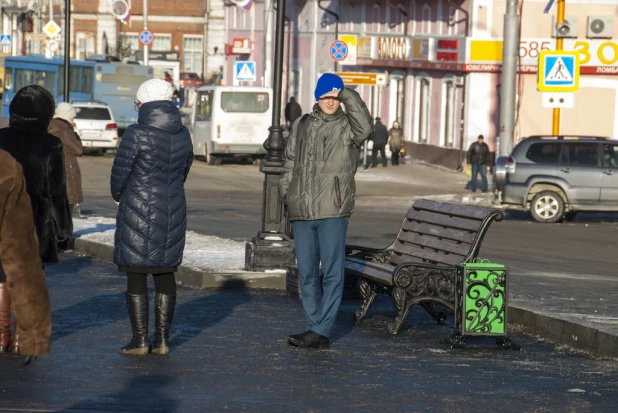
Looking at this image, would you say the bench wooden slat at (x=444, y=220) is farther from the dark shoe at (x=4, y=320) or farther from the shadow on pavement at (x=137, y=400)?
the dark shoe at (x=4, y=320)

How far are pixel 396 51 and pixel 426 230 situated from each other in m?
33.3

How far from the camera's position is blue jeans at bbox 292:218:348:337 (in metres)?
9.28

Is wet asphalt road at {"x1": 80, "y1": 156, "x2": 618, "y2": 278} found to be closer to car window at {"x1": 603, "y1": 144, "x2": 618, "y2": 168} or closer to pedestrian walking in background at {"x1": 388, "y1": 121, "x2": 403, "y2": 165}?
car window at {"x1": 603, "y1": 144, "x2": 618, "y2": 168}

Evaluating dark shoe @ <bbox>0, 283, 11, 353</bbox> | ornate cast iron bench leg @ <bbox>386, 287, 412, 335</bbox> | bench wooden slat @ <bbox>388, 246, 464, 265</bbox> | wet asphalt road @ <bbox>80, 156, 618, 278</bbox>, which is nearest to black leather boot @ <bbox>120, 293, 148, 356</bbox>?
dark shoe @ <bbox>0, 283, 11, 353</bbox>

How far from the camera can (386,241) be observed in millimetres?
18953

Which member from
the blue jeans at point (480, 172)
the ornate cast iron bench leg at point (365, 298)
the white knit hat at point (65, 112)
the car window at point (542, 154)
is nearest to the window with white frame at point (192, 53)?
the blue jeans at point (480, 172)

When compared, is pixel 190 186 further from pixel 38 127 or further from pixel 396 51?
pixel 38 127

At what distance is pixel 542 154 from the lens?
2581 centimetres

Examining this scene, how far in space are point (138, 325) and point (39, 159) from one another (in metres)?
1.18

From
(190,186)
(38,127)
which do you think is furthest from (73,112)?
(190,186)

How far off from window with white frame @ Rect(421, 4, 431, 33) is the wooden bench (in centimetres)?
3166

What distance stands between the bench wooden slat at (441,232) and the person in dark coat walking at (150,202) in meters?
2.37

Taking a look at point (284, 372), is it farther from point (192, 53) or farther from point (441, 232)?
point (192, 53)

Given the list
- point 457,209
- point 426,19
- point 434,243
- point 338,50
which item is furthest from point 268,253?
point 426,19
